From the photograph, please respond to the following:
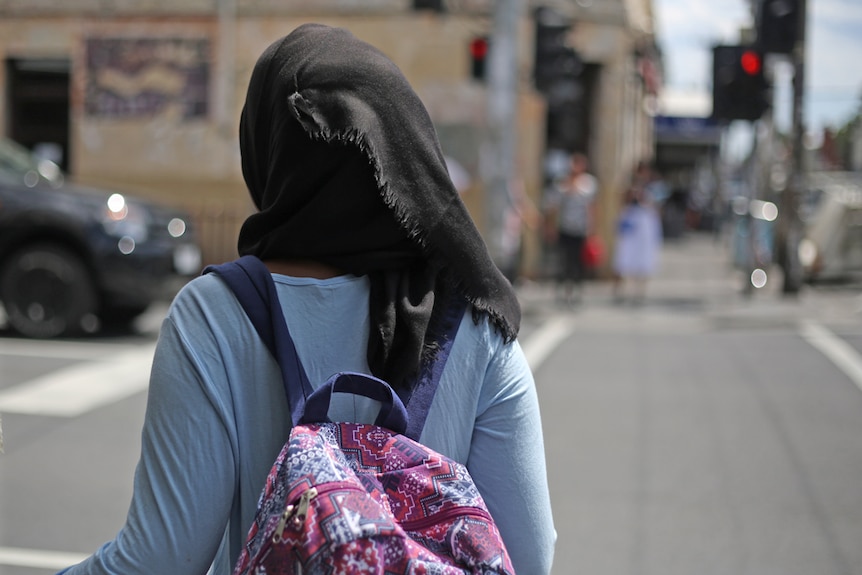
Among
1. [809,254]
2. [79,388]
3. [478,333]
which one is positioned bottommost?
[79,388]

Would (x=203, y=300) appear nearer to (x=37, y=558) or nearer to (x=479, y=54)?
(x=37, y=558)

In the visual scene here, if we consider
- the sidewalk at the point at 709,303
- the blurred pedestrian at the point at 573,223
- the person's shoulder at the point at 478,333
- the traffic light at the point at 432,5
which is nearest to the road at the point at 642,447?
the sidewalk at the point at 709,303

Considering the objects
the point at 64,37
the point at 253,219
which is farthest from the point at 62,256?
the point at 64,37

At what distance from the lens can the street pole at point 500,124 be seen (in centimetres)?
1395

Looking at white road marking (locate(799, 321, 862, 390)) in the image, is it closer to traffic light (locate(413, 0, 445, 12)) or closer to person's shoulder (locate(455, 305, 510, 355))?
traffic light (locate(413, 0, 445, 12))

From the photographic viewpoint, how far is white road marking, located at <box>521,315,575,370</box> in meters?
10.2

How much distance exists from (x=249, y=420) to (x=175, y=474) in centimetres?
13

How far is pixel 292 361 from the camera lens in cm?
158

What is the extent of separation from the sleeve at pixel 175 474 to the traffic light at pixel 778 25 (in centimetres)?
1445

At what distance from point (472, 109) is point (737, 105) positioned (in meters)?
4.93

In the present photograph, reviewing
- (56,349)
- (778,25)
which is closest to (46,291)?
(56,349)

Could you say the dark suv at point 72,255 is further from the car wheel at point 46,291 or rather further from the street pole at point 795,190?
the street pole at point 795,190

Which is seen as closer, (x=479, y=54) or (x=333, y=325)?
(x=333, y=325)

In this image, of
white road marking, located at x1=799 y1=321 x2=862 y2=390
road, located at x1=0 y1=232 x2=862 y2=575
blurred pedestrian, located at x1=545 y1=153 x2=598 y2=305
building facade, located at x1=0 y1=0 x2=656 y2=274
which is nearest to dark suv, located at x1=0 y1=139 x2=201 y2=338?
road, located at x1=0 y1=232 x2=862 y2=575
